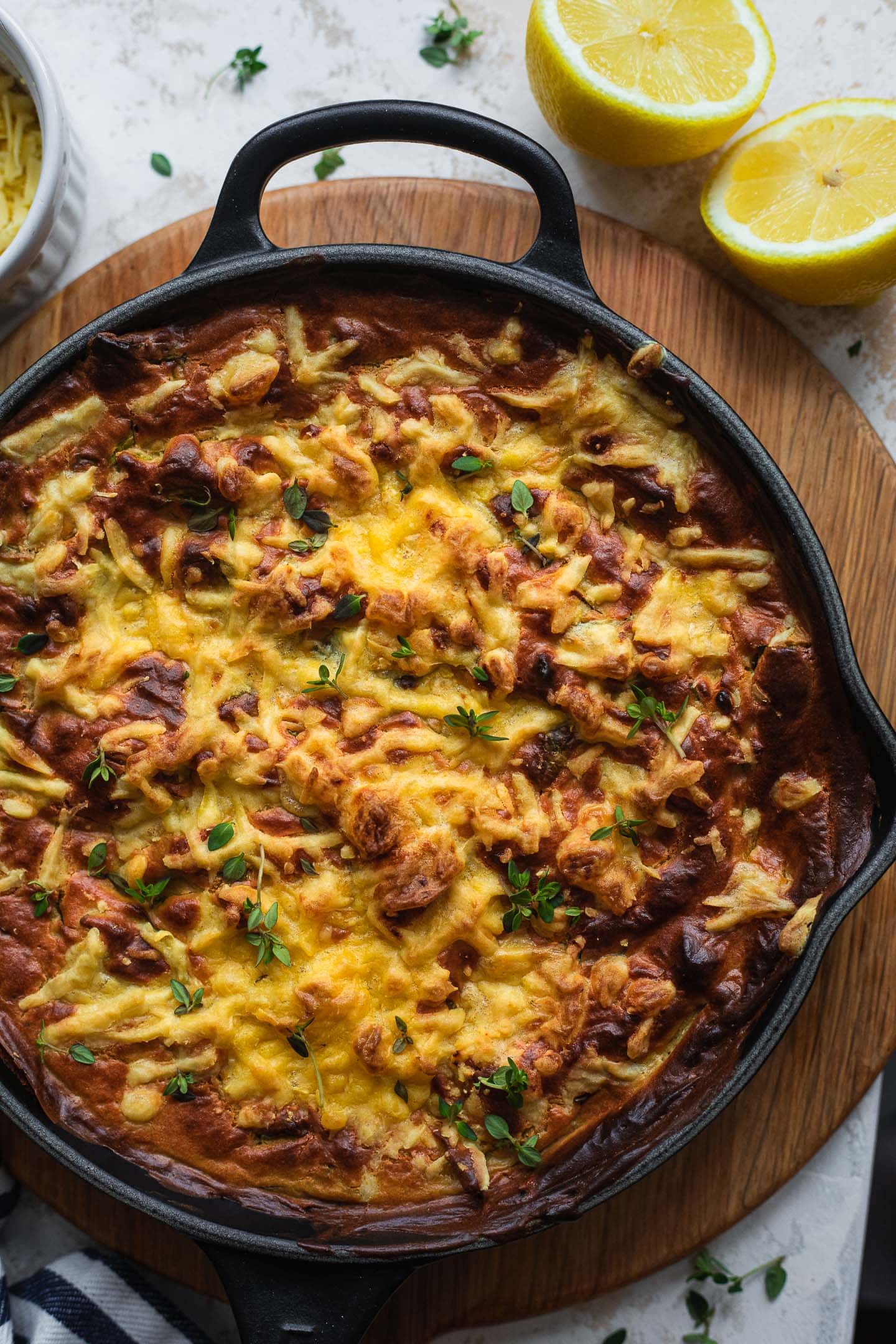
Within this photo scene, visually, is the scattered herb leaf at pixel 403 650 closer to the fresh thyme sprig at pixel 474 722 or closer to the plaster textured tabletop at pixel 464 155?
the fresh thyme sprig at pixel 474 722

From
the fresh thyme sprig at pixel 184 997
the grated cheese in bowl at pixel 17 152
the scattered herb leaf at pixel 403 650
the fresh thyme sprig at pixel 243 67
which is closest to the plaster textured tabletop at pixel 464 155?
the fresh thyme sprig at pixel 243 67

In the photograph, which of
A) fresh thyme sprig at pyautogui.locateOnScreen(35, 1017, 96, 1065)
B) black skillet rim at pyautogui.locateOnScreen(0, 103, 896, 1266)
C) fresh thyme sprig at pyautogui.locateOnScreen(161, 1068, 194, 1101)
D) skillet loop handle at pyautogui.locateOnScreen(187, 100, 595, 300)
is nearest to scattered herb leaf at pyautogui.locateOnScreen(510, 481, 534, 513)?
black skillet rim at pyautogui.locateOnScreen(0, 103, 896, 1266)

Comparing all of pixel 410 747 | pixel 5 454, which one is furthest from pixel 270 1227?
pixel 5 454

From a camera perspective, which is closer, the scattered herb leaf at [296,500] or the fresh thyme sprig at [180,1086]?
the fresh thyme sprig at [180,1086]

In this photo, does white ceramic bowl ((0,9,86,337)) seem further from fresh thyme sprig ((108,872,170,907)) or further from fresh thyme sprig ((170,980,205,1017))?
fresh thyme sprig ((170,980,205,1017))

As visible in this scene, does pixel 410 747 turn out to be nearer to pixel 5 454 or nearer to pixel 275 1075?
pixel 275 1075

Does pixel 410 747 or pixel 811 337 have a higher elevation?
pixel 811 337
